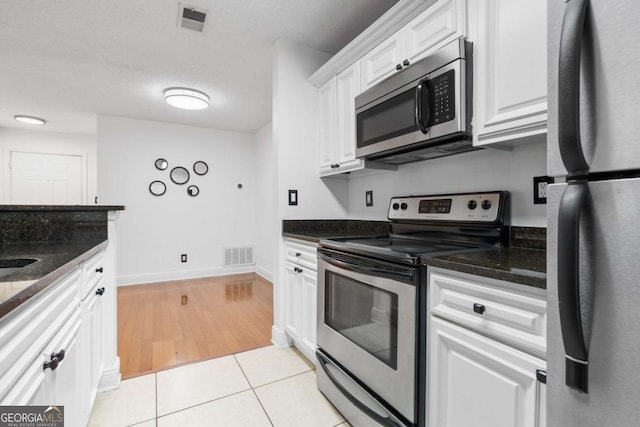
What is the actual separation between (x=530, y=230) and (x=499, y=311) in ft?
2.17

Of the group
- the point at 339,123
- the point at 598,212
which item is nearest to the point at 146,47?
the point at 339,123

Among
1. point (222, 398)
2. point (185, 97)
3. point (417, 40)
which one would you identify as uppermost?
point (185, 97)

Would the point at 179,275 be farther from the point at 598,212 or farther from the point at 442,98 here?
the point at 598,212

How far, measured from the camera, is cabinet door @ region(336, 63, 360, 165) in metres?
2.06

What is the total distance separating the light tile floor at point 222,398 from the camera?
1.51m

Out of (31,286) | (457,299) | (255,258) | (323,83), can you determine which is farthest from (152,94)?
(457,299)

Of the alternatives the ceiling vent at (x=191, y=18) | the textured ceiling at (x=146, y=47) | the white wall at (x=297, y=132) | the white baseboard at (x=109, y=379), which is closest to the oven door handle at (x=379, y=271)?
the white wall at (x=297, y=132)

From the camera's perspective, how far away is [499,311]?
3.00 ft

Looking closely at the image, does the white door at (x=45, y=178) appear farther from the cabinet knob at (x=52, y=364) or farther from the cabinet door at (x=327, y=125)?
the cabinet knob at (x=52, y=364)

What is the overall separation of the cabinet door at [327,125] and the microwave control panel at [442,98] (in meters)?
0.92

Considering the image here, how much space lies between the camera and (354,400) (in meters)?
1.41

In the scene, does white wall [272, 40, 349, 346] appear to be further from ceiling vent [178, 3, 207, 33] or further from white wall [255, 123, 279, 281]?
white wall [255, 123, 279, 281]

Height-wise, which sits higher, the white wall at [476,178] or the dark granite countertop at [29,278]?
the white wall at [476,178]

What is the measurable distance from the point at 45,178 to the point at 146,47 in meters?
4.07
